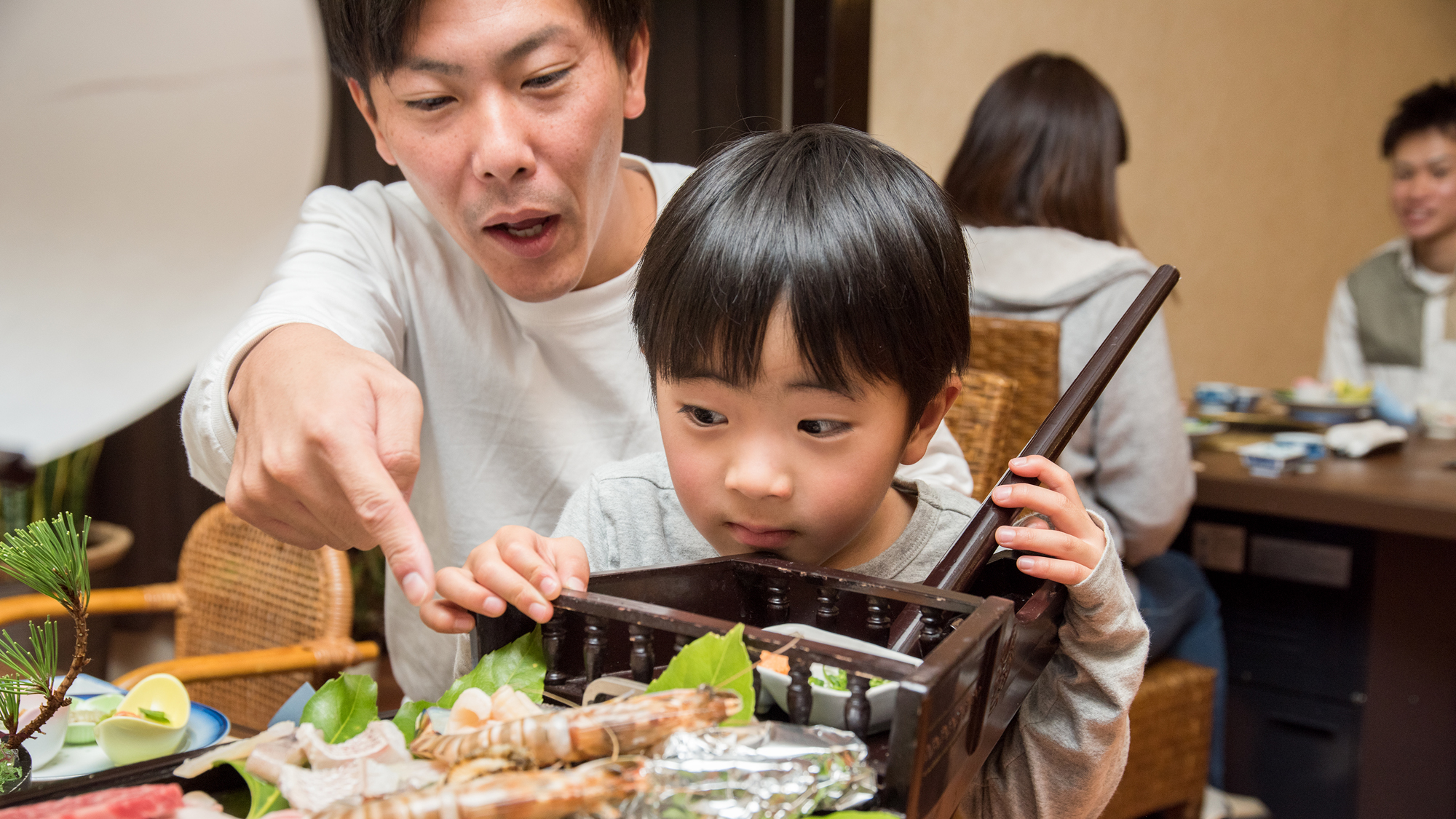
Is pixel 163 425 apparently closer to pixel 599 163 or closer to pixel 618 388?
pixel 618 388

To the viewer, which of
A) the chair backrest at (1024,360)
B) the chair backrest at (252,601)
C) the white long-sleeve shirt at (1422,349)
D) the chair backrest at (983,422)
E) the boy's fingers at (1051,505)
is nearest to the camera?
the boy's fingers at (1051,505)

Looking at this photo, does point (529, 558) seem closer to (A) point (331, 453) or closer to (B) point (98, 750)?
(A) point (331, 453)

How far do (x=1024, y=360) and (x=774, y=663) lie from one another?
4.96ft

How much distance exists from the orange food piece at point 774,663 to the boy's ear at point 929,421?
15.2 inches

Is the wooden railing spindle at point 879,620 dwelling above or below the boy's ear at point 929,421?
below

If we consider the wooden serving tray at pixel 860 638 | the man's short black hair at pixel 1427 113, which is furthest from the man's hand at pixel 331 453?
the man's short black hair at pixel 1427 113

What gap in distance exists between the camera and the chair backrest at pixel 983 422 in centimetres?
155

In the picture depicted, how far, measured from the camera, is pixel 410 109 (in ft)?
3.44

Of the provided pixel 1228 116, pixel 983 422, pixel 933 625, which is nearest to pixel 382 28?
pixel 933 625

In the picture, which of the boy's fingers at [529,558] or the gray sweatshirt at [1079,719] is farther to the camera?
the gray sweatshirt at [1079,719]

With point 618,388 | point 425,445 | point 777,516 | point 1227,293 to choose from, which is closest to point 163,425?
point 425,445

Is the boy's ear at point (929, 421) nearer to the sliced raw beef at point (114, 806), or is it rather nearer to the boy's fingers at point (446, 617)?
the boy's fingers at point (446, 617)

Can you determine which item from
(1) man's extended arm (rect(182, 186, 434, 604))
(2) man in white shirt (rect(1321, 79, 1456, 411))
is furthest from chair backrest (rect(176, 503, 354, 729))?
(2) man in white shirt (rect(1321, 79, 1456, 411))

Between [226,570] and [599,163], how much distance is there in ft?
4.36
